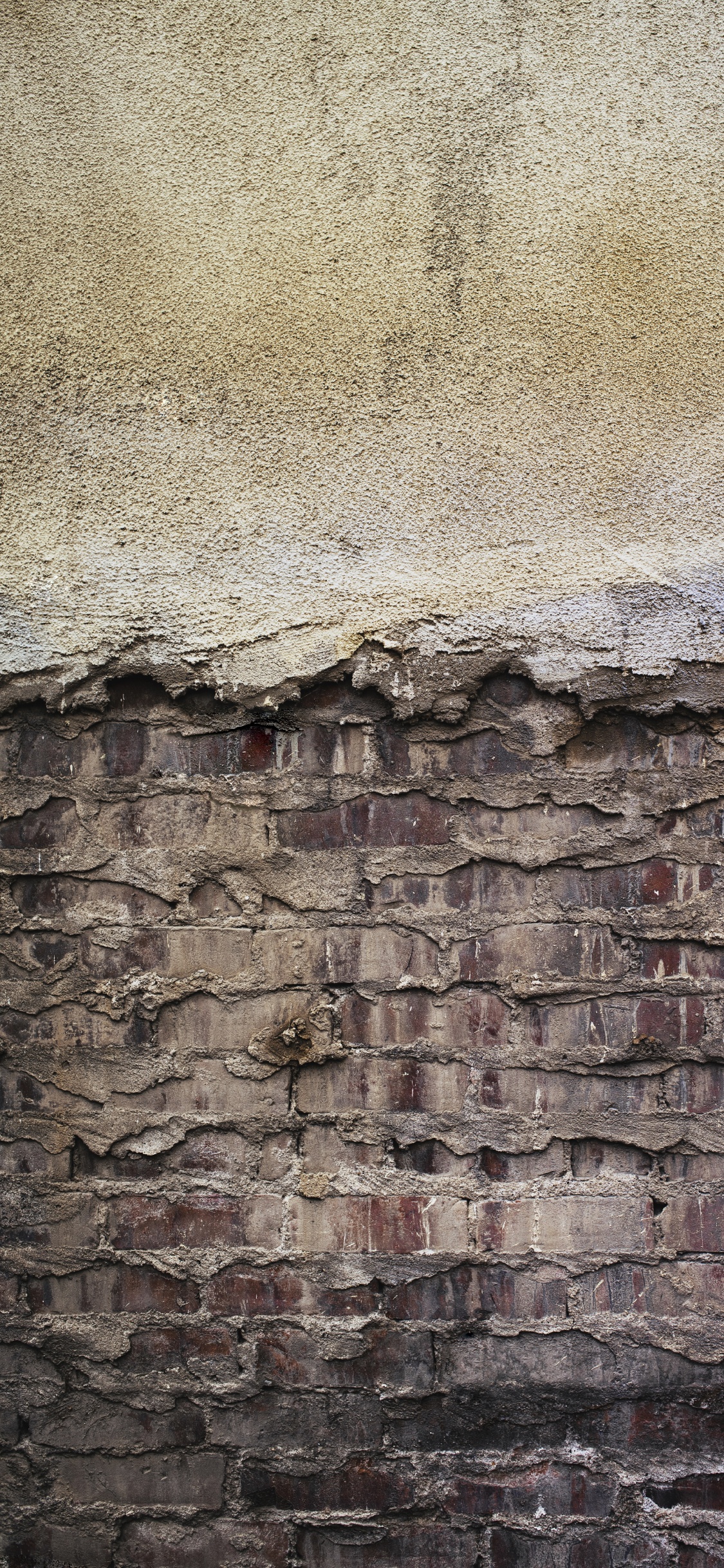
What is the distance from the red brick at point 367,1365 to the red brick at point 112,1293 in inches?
6.8

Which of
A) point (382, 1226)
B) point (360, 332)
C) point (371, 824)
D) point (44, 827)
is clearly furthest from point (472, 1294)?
point (360, 332)

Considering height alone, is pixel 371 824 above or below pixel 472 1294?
above

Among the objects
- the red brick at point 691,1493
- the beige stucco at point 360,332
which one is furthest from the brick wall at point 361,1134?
the beige stucco at point 360,332

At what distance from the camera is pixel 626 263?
155 centimetres

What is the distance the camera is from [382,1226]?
1.54m

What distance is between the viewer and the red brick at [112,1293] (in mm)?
1545

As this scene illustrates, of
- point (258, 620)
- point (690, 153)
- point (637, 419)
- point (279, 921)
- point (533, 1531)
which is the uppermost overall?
point (690, 153)

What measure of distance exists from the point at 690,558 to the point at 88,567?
40.6 inches

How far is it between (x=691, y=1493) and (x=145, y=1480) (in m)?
0.90

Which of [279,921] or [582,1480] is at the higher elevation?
[279,921]

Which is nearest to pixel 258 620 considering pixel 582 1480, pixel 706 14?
pixel 706 14

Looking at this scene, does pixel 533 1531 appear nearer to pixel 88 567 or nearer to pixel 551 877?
pixel 551 877

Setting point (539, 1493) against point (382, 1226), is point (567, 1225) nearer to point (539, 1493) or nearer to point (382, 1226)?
point (382, 1226)

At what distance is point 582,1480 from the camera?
4.90 feet
